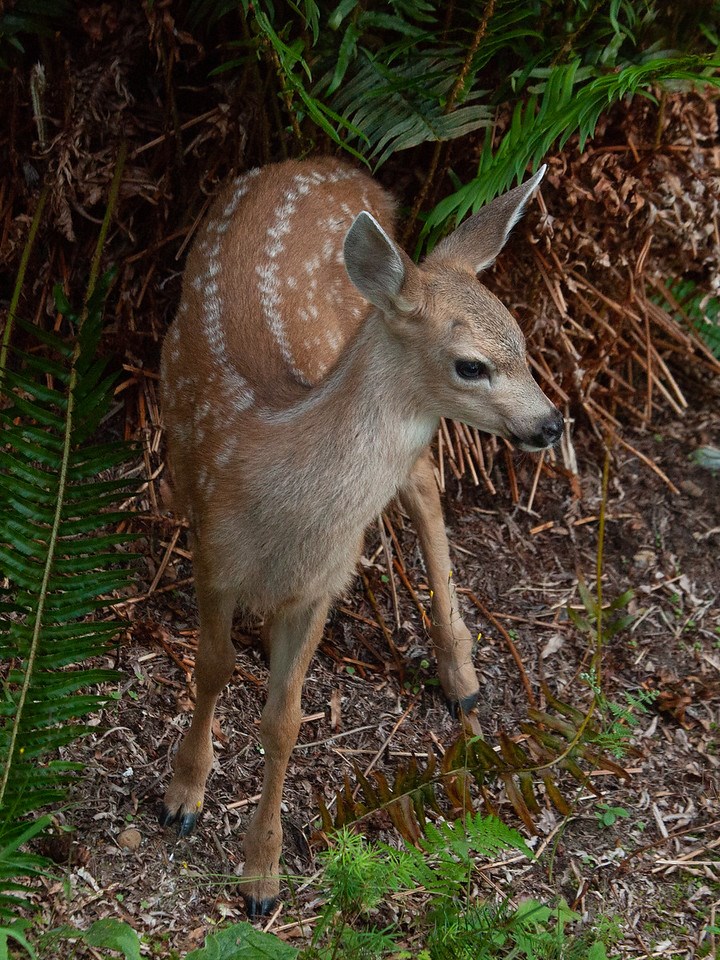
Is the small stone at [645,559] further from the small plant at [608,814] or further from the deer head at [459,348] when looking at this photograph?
the deer head at [459,348]

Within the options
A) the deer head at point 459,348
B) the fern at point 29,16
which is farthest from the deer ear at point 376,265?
the fern at point 29,16

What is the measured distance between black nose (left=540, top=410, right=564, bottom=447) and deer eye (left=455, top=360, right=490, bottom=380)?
0.73 feet

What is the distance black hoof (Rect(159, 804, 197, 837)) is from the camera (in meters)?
3.55

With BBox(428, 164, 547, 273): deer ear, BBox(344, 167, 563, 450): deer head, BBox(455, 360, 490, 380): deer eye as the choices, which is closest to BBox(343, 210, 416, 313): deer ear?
BBox(344, 167, 563, 450): deer head

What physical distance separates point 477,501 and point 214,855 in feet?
7.19

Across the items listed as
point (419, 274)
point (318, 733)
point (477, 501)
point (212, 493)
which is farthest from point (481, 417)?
point (477, 501)

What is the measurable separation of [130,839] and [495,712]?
159cm

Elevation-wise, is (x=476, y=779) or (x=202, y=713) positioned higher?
(x=476, y=779)

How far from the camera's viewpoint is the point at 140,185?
14.1ft

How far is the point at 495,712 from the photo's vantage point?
171 inches

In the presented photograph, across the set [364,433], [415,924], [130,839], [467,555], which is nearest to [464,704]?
[467,555]

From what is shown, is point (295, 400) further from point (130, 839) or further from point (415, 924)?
point (415, 924)

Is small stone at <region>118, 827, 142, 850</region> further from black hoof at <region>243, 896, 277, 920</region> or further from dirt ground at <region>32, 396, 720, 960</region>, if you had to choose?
black hoof at <region>243, 896, 277, 920</region>

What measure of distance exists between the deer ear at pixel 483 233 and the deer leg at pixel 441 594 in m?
1.05
